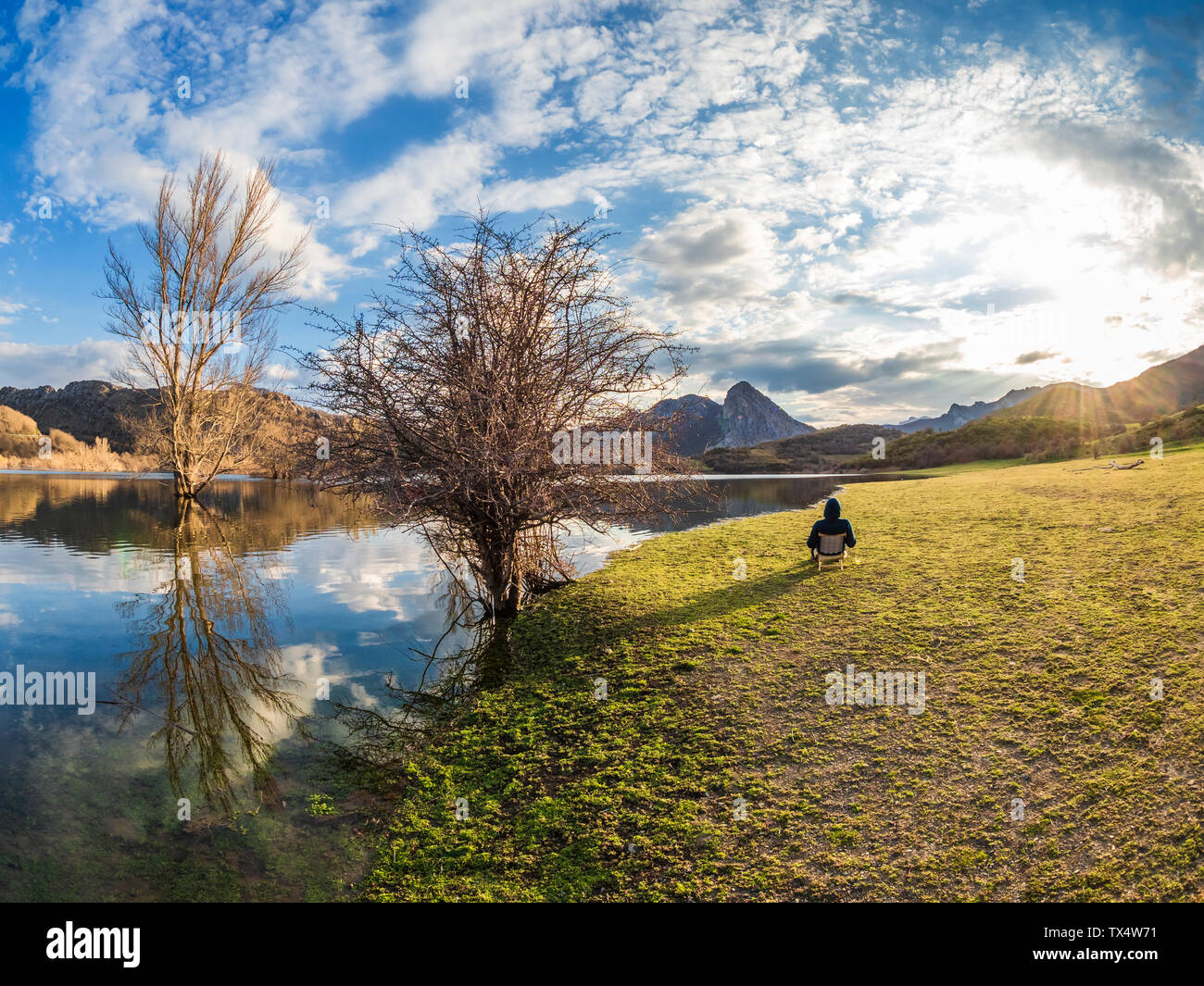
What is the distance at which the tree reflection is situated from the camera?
6.27 m

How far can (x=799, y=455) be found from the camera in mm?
121125

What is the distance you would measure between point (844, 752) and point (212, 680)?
8538 mm

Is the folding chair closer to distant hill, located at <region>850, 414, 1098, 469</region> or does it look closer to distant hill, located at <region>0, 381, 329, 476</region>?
distant hill, located at <region>850, 414, 1098, 469</region>

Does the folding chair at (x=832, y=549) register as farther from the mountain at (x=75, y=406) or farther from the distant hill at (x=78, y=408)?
the mountain at (x=75, y=406)

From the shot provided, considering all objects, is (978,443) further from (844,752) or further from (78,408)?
(78,408)

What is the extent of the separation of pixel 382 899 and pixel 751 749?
3.34m

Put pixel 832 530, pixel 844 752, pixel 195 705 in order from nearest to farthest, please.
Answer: pixel 844 752 → pixel 195 705 → pixel 832 530

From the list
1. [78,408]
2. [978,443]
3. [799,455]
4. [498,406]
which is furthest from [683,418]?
[78,408]

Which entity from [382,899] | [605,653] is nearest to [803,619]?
[605,653]

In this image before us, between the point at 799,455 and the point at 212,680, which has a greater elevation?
the point at 799,455

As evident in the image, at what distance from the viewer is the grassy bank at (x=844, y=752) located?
13.6 ft

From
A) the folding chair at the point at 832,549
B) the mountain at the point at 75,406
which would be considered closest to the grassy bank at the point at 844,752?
the folding chair at the point at 832,549
